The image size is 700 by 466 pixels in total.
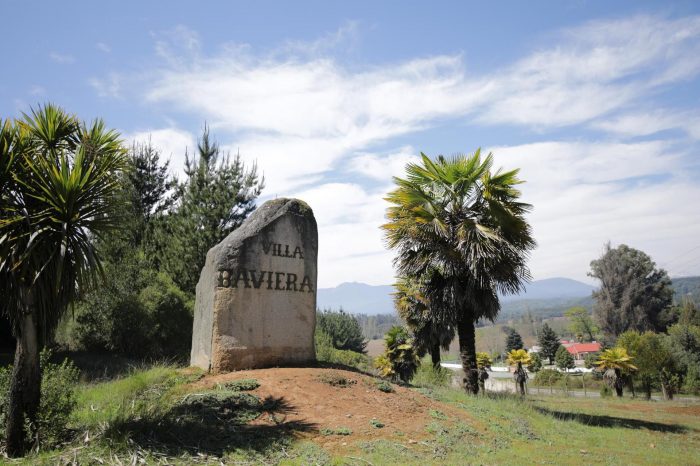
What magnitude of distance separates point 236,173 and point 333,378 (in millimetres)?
19187

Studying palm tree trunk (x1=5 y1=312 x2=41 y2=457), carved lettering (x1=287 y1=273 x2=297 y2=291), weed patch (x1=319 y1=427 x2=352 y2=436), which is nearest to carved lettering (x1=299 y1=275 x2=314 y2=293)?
carved lettering (x1=287 y1=273 x2=297 y2=291)

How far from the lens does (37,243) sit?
6.70m

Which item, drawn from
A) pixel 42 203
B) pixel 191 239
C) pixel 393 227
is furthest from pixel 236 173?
pixel 42 203

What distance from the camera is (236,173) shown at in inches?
1078

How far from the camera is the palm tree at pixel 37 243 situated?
6.70 m

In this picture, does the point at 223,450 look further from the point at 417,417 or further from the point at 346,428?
the point at 417,417

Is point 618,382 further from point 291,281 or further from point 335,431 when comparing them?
point 335,431

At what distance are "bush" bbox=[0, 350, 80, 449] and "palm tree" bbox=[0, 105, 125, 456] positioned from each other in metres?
0.18

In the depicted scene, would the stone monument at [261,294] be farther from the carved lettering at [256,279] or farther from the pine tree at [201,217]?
the pine tree at [201,217]

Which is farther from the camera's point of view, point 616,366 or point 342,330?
point 342,330

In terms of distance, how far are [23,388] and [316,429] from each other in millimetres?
4342

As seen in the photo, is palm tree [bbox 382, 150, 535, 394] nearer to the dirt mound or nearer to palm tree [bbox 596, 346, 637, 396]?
the dirt mound

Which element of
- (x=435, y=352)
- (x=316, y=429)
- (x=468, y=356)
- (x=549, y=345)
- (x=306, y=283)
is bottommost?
(x=549, y=345)

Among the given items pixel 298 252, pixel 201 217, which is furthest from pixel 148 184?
pixel 298 252
